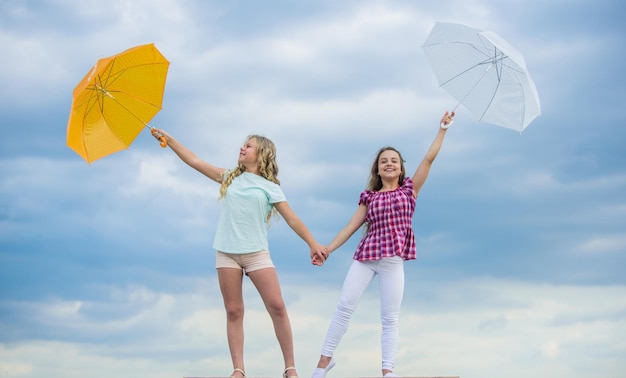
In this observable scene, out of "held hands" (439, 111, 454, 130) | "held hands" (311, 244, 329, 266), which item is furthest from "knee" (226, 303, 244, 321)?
"held hands" (439, 111, 454, 130)

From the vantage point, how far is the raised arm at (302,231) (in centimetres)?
788

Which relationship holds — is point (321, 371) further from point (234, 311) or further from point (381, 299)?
point (234, 311)

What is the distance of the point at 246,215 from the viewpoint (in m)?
7.64

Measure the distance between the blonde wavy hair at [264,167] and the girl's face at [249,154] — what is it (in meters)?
0.03

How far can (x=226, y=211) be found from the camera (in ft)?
25.3

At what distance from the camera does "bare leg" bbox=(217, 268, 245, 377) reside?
7586 mm

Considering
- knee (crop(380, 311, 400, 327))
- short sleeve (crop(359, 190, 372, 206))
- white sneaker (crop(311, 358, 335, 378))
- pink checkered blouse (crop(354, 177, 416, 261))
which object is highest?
short sleeve (crop(359, 190, 372, 206))

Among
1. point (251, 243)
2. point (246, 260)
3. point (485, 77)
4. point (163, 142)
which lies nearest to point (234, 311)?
point (246, 260)

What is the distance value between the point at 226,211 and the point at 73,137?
6.80 feet

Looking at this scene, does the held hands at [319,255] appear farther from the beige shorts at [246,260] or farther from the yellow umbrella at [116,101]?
the yellow umbrella at [116,101]

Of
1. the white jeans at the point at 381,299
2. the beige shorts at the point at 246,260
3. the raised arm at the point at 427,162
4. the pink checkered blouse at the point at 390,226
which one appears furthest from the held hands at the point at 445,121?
the beige shorts at the point at 246,260

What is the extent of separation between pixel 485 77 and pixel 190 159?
3.72 metres

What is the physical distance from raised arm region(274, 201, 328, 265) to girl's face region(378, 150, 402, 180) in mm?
1148

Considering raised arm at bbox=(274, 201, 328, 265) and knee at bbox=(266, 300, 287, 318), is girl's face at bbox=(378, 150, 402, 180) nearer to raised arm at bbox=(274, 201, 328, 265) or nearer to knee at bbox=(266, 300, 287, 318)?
raised arm at bbox=(274, 201, 328, 265)
